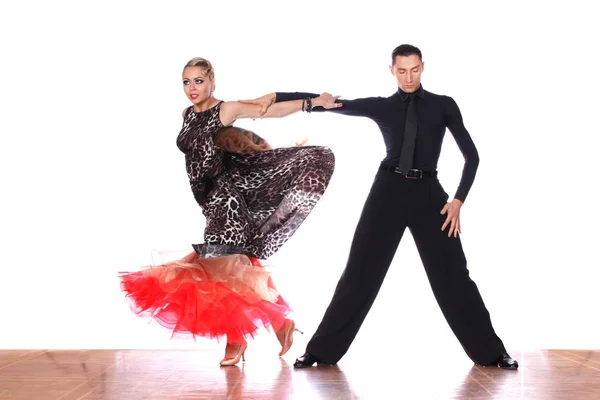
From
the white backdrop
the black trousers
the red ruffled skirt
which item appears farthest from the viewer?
the white backdrop

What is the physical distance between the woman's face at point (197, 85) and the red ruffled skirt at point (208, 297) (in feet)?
2.74

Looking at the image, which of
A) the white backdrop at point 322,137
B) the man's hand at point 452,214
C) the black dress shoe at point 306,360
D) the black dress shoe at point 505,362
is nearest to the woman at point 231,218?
the black dress shoe at point 306,360

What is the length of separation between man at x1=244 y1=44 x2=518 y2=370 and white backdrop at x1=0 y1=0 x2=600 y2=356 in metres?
1.29

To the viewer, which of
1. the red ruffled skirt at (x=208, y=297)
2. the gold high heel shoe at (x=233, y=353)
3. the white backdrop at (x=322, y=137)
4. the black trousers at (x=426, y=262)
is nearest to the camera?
the red ruffled skirt at (x=208, y=297)

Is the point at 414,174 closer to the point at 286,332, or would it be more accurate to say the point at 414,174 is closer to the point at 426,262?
the point at 426,262

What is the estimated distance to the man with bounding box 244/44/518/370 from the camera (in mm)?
4562

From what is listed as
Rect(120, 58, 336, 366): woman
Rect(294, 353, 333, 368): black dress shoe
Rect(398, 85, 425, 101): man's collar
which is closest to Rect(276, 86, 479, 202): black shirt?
Rect(398, 85, 425, 101): man's collar

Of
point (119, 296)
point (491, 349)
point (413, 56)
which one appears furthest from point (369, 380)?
point (119, 296)

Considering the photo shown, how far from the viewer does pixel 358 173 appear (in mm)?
5918

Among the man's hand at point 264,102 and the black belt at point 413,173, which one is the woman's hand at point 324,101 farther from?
the black belt at point 413,173

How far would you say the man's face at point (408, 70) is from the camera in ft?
14.9

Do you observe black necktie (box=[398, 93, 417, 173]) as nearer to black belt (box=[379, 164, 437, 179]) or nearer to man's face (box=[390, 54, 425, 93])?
black belt (box=[379, 164, 437, 179])

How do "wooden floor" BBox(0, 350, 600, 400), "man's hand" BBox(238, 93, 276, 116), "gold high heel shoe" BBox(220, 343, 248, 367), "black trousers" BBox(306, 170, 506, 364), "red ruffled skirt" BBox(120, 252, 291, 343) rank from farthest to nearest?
"gold high heel shoe" BBox(220, 343, 248, 367), "black trousers" BBox(306, 170, 506, 364), "man's hand" BBox(238, 93, 276, 116), "red ruffled skirt" BBox(120, 252, 291, 343), "wooden floor" BBox(0, 350, 600, 400)

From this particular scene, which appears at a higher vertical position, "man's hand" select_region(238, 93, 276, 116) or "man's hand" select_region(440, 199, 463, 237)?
"man's hand" select_region(238, 93, 276, 116)
